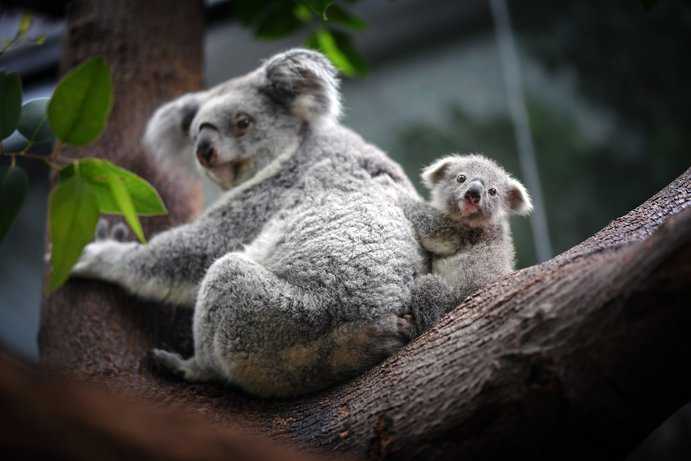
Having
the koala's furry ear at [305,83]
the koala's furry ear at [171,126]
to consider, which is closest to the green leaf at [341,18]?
the koala's furry ear at [305,83]

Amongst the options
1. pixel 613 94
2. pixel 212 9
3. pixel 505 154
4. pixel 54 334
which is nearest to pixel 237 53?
pixel 212 9

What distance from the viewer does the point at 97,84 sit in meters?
1.88

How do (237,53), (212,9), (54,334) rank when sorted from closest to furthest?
(54,334)
(212,9)
(237,53)

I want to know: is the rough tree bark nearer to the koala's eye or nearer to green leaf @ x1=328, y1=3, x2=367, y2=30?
the koala's eye

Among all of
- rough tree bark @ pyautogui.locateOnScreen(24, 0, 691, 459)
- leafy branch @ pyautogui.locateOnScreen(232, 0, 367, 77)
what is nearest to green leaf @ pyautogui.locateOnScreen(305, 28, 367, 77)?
leafy branch @ pyautogui.locateOnScreen(232, 0, 367, 77)

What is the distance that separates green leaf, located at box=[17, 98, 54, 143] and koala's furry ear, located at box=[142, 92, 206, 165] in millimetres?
1339

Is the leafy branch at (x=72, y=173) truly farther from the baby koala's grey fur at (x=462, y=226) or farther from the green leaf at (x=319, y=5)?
the baby koala's grey fur at (x=462, y=226)

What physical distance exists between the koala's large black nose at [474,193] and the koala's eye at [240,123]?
141 centimetres

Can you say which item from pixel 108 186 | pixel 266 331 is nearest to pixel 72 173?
pixel 108 186

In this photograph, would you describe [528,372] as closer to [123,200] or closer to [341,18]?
[123,200]

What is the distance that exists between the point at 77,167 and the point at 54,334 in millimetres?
1354

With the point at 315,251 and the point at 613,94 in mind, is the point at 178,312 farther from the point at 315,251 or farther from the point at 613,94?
the point at 613,94

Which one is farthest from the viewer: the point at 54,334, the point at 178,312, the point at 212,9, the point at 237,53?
the point at 237,53

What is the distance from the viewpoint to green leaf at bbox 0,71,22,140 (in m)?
1.92
